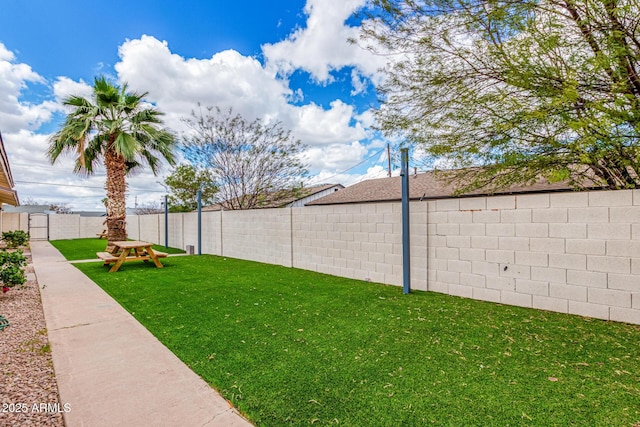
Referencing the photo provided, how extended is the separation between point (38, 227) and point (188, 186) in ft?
45.8

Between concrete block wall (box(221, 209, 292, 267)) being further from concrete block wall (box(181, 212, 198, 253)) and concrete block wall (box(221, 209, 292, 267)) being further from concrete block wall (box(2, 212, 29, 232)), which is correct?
concrete block wall (box(2, 212, 29, 232))

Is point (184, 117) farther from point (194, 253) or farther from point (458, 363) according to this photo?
point (458, 363)

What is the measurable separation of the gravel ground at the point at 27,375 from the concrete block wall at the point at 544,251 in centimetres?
514

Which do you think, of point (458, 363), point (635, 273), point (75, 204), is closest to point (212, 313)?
point (458, 363)

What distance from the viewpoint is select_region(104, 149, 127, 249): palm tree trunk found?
1131 centimetres

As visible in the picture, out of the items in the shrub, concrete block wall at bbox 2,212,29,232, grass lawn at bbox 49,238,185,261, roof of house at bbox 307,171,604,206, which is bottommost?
grass lawn at bbox 49,238,185,261

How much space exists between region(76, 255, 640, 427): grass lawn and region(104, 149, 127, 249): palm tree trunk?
24.5 ft

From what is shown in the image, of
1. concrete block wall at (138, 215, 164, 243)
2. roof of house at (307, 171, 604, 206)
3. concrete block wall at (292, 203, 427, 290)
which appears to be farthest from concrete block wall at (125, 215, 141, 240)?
concrete block wall at (292, 203, 427, 290)

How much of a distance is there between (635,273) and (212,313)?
522cm

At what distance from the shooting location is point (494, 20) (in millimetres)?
3975

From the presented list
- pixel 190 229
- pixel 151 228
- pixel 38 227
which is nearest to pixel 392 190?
pixel 190 229

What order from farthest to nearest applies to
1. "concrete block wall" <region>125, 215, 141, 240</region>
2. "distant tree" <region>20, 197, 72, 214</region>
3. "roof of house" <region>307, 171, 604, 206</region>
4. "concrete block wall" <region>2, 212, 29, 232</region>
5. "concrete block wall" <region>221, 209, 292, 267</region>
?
"distant tree" <region>20, 197, 72, 214</region> → "concrete block wall" <region>125, 215, 141, 240</region> → "concrete block wall" <region>2, 212, 29, 232</region> → "roof of house" <region>307, 171, 604, 206</region> → "concrete block wall" <region>221, 209, 292, 267</region>

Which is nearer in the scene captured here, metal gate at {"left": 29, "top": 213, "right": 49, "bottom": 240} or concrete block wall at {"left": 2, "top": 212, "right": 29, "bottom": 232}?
concrete block wall at {"left": 2, "top": 212, "right": 29, "bottom": 232}

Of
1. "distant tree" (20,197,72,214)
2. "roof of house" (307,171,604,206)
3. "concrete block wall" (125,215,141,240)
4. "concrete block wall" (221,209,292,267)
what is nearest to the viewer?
"concrete block wall" (221,209,292,267)
